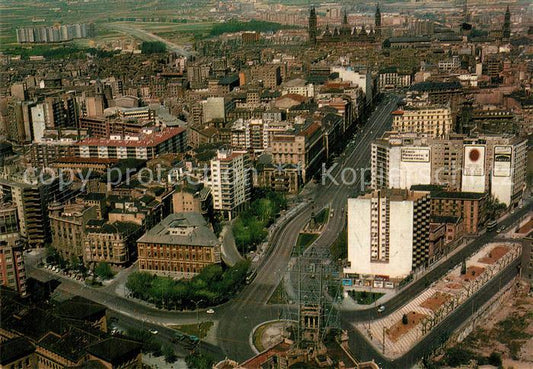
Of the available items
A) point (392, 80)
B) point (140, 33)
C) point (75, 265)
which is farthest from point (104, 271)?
point (392, 80)

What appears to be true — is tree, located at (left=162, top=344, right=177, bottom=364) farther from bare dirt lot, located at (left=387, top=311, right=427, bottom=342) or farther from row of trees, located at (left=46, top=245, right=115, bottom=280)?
row of trees, located at (left=46, top=245, right=115, bottom=280)

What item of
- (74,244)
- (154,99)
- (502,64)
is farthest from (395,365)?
(502,64)

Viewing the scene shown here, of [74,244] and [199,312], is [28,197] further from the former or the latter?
[199,312]

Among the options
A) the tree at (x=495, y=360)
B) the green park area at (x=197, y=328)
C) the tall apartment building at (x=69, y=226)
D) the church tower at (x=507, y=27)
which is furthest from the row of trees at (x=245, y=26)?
the tree at (x=495, y=360)

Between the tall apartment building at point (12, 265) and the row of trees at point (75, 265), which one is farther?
the row of trees at point (75, 265)

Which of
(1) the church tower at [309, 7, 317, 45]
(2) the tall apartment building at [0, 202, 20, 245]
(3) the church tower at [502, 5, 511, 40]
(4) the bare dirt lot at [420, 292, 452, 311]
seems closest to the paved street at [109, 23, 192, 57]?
(1) the church tower at [309, 7, 317, 45]

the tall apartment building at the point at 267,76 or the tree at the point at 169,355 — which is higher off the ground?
the tall apartment building at the point at 267,76

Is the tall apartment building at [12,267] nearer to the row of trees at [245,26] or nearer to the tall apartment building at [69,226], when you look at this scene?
the tall apartment building at [69,226]
